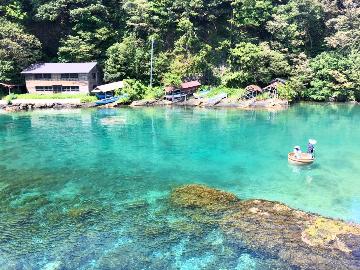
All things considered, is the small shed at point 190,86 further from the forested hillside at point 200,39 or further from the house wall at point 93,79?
the house wall at point 93,79

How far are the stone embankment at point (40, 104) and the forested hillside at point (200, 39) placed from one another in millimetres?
5242

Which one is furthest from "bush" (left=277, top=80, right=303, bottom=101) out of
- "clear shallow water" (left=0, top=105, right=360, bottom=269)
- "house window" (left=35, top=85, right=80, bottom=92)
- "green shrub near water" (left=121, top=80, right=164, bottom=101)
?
"house window" (left=35, top=85, right=80, bottom=92)

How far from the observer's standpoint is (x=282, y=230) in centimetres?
1972

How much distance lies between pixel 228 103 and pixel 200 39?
15.7m

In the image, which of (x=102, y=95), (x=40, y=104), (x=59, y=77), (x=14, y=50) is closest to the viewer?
(x=40, y=104)

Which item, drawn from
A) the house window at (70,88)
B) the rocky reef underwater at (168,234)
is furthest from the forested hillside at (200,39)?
the rocky reef underwater at (168,234)

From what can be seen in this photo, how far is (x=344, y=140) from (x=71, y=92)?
142 ft

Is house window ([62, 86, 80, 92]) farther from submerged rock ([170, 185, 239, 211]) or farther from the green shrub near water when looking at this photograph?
submerged rock ([170, 185, 239, 211])

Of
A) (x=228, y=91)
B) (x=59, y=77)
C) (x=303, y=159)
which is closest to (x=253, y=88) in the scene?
(x=228, y=91)

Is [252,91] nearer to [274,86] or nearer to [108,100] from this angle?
[274,86]

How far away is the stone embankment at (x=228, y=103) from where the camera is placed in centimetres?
5772

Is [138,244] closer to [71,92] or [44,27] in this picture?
[71,92]

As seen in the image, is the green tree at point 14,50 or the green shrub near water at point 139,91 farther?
the green shrub near water at point 139,91

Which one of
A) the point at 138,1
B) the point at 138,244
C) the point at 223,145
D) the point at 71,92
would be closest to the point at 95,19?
the point at 138,1
